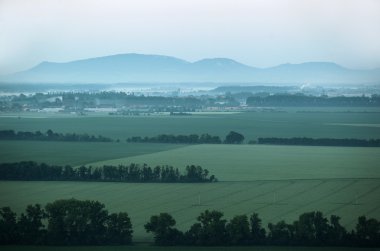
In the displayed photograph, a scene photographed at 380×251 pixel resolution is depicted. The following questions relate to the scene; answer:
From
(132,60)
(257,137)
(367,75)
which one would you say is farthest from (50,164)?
(132,60)

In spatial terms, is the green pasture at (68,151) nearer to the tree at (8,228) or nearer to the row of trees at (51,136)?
the row of trees at (51,136)

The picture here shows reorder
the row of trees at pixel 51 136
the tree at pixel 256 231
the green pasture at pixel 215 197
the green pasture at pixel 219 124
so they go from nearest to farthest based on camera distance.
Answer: the tree at pixel 256 231
the green pasture at pixel 215 197
the row of trees at pixel 51 136
the green pasture at pixel 219 124

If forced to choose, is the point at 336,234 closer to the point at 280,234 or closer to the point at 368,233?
the point at 368,233

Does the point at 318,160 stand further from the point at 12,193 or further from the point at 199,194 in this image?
the point at 12,193

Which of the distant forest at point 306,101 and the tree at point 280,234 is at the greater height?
the distant forest at point 306,101

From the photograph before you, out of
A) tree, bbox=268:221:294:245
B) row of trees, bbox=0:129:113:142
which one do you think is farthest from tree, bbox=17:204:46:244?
row of trees, bbox=0:129:113:142

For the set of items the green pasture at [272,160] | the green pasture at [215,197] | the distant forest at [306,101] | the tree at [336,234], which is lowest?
the tree at [336,234]

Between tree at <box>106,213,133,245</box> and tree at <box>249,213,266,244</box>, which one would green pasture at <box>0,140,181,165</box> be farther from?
tree at <box>249,213,266,244</box>

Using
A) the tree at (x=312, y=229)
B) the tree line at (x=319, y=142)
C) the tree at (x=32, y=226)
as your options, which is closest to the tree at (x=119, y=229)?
the tree at (x=32, y=226)
